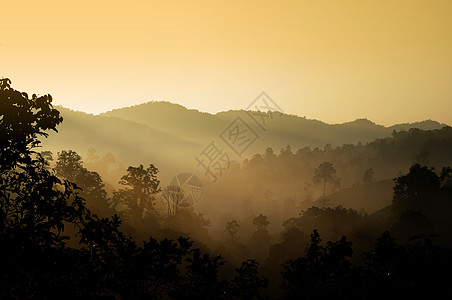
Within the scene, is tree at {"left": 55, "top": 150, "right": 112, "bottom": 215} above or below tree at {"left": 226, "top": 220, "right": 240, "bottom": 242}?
above

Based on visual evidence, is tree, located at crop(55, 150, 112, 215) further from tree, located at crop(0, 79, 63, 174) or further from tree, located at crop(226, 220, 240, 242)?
tree, located at crop(0, 79, 63, 174)

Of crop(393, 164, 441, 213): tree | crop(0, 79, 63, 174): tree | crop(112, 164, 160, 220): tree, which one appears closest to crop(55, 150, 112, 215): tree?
crop(112, 164, 160, 220): tree

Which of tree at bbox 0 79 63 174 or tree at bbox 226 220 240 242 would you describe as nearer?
tree at bbox 0 79 63 174

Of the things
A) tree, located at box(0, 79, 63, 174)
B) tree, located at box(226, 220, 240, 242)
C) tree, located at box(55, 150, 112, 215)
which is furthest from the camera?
tree, located at box(226, 220, 240, 242)

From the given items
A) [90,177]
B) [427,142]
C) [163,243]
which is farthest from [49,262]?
[427,142]

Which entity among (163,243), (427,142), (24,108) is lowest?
(163,243)

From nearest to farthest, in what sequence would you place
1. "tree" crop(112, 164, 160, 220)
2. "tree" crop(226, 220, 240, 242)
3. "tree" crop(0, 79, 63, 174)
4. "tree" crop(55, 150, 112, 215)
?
"tree" crop(0, 79, 63, 174) → "tree" crop(55, 150, 112, 215) → "tree" crop(112, 164, 160, 220) → "tree" crop(226, 220, 240, 242)

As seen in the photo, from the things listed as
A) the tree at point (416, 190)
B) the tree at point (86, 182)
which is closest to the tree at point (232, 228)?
the tree at point (86, 182)

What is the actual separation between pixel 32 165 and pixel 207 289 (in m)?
12.7

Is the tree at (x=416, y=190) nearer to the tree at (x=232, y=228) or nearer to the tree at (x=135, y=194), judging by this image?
the tree at (x=232, y=228)

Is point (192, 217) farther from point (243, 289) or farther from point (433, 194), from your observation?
point (243, 289)

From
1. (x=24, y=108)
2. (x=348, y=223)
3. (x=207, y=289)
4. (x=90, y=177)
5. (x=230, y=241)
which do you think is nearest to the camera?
(x=24, y=108)

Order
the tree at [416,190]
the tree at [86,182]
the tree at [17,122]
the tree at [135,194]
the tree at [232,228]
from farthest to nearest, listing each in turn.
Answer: the tree at [232,228]
the tree at [416,190]
the tree at [135,194]
the tree at [86,182]
the tree at [17,122]

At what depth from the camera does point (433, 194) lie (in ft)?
321
